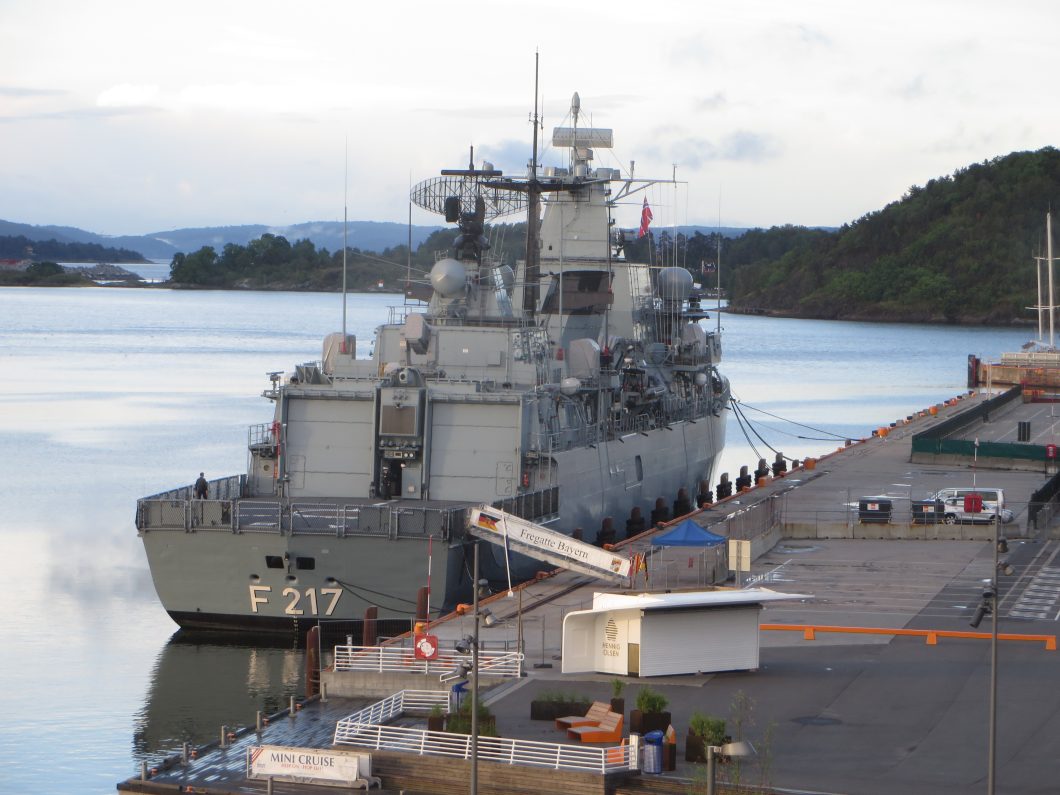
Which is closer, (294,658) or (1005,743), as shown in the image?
(1005,743)

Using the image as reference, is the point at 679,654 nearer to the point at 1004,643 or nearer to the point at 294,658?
the point at 1004,643

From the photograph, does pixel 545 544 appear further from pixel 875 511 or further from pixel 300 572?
pixel 875 511

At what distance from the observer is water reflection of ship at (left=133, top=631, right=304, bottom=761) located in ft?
97.2

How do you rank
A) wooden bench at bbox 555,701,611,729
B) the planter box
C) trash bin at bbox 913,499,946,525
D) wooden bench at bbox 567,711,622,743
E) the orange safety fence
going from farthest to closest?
1. trash bin at bbox 913,499,946,525
2. the orange safety fence
3. the planter box
4. wooden bench at bbox 555,701,611,729
5. wooden bench at bbox 567,711,622,743

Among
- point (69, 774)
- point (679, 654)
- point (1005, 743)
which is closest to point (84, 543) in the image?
point (69, 774)

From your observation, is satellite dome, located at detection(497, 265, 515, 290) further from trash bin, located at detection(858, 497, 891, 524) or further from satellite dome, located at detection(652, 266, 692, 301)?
satellite dome, located at detection(652, 266, 692, 301)

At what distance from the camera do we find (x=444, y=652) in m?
27.6

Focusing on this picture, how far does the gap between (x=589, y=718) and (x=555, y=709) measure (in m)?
0.83

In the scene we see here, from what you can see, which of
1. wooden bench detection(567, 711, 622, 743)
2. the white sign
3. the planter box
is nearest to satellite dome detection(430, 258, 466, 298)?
the planter box

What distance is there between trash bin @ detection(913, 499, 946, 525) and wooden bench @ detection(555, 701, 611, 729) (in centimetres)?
2111

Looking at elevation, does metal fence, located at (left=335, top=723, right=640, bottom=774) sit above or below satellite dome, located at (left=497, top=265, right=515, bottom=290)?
below

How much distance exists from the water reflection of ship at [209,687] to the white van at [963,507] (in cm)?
1822

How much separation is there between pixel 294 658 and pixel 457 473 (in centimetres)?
589

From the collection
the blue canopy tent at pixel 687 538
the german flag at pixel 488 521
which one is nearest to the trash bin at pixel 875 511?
the blue canopy tent at pixel 687 538
